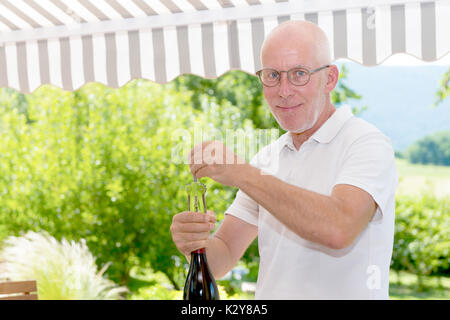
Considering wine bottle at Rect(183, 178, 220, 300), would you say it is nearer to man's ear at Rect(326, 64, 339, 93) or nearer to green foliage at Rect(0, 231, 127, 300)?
man's ear at Rect(326, 64, 339, 93)

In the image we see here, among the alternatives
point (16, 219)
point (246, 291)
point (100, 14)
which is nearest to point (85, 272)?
point (16, 219)

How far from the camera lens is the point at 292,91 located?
1426 millimetres

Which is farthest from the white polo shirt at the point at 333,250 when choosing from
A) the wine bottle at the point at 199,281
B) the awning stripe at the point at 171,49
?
the awning stripe at the point at 171,49

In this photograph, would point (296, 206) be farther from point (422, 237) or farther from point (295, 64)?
point (422, 237)

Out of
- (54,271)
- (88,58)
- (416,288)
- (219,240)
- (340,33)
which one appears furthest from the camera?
(416,288)

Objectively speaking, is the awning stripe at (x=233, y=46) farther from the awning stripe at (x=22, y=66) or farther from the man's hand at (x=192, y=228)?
the man's hand at (x=192, y=228)

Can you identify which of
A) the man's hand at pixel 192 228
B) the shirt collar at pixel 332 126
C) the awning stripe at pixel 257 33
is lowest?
the man's hand at pixel 192 228

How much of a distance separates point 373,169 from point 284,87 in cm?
34

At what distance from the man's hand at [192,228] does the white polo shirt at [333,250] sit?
36 cm

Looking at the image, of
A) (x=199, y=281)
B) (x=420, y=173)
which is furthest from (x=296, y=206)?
(x=420, y=173)

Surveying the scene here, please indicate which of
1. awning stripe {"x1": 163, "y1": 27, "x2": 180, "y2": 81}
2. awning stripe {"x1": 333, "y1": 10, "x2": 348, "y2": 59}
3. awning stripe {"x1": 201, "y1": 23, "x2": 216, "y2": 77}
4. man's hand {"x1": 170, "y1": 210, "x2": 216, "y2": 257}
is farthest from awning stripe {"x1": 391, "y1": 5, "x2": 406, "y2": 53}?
man's hand {"x1": 170, "y1": 210, "x2": 216, "y2": 257}

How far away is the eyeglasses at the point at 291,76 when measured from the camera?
4.68 feet
